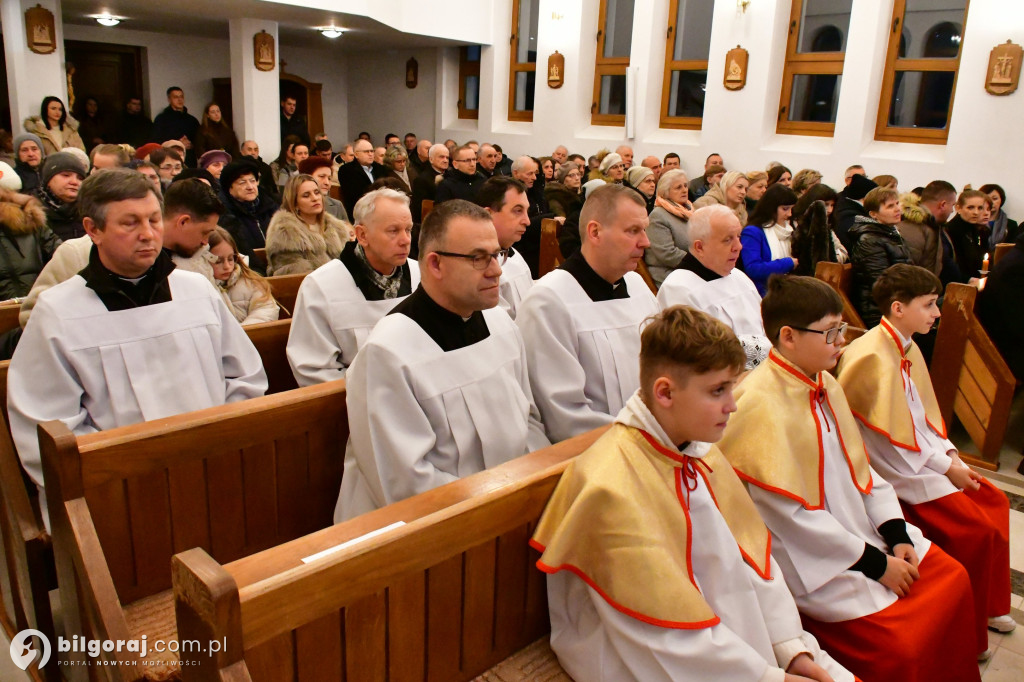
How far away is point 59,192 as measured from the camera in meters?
4.70

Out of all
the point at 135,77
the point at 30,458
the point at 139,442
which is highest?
the point at 135,77

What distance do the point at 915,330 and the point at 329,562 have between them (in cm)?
247

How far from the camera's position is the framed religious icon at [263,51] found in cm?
1085

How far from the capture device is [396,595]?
1.62m

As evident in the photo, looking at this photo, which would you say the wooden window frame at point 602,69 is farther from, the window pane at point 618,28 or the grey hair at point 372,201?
the grey hair at point 372,201

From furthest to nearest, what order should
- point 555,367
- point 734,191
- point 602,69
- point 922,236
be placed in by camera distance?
point 602,69 → point 734,191 → point 922,236 → point 555,367

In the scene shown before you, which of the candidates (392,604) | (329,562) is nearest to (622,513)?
(392,604)

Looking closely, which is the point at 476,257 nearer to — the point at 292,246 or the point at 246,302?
the point at 246,302

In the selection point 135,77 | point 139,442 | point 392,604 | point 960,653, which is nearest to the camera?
point 392,604

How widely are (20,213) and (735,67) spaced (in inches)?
343

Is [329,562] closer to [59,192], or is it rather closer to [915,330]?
[915,330]

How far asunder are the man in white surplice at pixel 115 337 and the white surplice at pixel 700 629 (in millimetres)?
1472

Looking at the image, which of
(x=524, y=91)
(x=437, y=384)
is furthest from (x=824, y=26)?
(x=437, y=384)

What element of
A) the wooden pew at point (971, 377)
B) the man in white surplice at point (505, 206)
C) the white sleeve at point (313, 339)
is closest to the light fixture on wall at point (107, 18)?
the man in white surplice at point (505, 206)
